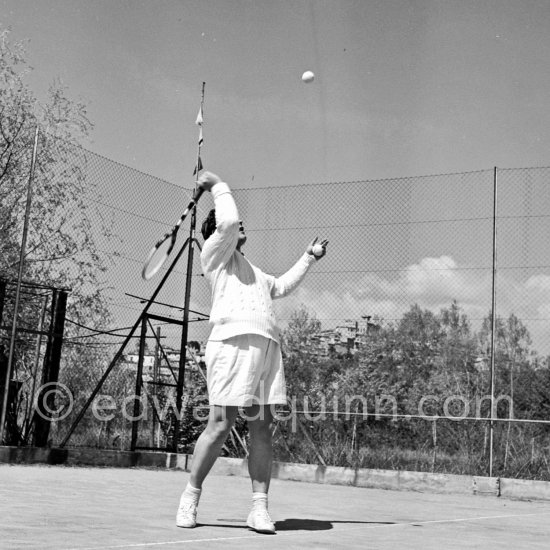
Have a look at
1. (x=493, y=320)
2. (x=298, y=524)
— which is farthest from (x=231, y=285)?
(x=493, y=320)

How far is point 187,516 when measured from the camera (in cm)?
353

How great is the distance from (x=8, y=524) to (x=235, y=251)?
1.48 m

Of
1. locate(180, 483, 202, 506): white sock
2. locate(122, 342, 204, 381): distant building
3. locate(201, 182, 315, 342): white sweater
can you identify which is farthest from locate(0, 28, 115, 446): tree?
locate(180, 483, 202, 506): white sock

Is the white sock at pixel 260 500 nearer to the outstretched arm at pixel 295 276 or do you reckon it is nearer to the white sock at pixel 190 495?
the white sock at pixel 190 495

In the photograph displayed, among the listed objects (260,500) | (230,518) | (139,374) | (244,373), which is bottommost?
(230,518)

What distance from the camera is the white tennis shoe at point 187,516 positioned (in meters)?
3.51

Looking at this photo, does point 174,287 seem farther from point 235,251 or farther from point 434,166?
point 235,251

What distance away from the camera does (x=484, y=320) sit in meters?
9.10

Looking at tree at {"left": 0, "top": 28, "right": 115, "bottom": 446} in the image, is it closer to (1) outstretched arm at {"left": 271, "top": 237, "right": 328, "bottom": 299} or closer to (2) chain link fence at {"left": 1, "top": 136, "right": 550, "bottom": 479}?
(2) chain link fence at {"left": 1, "top": 136, "right": 550, "bottom": 479}

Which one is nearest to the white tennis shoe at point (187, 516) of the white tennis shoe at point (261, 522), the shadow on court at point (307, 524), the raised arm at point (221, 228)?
the white tennis shoe at point (261, 522)

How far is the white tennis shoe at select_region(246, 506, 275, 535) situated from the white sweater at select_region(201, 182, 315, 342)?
28.6 inches

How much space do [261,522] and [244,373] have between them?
1.98 feet

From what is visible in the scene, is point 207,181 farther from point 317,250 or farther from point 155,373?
point 155,373

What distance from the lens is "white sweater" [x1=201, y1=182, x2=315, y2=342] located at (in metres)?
3.71
